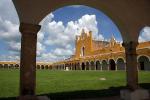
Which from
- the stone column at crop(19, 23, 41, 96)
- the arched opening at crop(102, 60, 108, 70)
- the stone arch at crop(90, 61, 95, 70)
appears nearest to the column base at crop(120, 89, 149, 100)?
the stone column at crop(19, 23, 41, 96)

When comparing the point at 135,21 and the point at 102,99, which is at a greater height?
the point at 135,21

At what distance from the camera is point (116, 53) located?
4081cm

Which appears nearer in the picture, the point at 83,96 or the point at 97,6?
the point at 97,6

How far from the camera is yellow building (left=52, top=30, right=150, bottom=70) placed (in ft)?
118

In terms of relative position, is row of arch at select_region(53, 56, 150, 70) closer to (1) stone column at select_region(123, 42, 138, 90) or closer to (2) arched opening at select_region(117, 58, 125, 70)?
(2) arched opening at select_region(117, 58, 125, 70)

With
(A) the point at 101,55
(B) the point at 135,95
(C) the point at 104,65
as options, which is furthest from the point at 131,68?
(C) the point at 104,65

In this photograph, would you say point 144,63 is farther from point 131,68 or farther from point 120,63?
point 131,68

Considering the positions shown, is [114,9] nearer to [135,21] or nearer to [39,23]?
[135,21]

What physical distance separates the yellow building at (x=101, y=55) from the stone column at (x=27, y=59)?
30224 mm

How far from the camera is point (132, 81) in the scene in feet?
24.3

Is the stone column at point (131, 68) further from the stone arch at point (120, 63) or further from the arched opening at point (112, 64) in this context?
the arched opening at point (112, 64)

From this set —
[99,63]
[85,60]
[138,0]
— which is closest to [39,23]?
[138,0]

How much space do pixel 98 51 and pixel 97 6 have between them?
4281 cm

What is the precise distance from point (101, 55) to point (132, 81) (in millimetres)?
A: 38927
